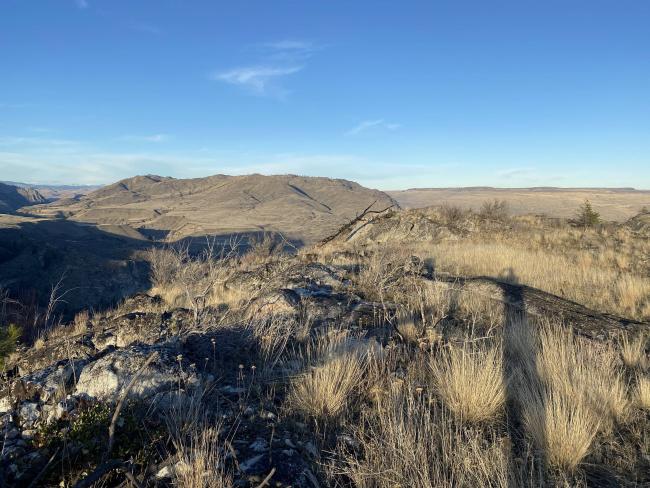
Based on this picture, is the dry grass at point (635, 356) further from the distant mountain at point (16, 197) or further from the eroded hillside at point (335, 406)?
the distant mountain at point (16, 197)

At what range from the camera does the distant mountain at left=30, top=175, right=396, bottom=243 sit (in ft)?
227

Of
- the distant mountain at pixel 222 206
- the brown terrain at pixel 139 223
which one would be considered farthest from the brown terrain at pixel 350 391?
the distant mountain at pixel 222 206

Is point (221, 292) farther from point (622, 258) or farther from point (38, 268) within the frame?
point (38, 268)

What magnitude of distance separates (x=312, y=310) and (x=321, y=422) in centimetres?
287

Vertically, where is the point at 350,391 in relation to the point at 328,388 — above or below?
below

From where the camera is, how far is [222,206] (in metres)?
95.1

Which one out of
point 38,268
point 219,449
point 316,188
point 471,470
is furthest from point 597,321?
point 316,188

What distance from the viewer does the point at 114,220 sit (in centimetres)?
7981

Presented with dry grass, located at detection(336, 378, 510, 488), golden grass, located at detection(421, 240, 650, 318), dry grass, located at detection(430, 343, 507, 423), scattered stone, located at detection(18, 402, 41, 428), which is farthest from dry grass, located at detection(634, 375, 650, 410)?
scattered stone, located at detection(18, 402, 41, 428)

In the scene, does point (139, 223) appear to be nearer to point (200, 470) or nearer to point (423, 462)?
point (200, 470)

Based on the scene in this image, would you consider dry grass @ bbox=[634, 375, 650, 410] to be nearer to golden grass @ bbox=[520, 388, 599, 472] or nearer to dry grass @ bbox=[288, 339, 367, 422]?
golden grass @ bbox=[520, 388, 599, 472]

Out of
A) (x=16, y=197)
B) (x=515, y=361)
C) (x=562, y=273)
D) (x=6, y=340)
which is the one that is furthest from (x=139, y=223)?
(x=16, y=197)

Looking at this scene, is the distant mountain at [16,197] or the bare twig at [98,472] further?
the distant mountain at [16,197]

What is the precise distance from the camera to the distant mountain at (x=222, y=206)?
69.3 m
